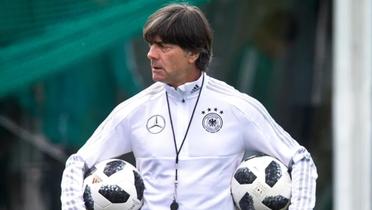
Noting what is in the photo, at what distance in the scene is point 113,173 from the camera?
5094mm

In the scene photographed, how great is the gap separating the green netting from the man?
2712 millimetres

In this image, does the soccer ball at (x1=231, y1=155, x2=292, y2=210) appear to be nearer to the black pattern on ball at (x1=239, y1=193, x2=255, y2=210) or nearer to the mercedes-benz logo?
the black pattern on ball at (x1=239, y1=193, x2=255, y2=210)

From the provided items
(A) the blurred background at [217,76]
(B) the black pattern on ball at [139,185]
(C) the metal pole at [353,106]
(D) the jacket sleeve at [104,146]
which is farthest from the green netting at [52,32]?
(B) the black pattern on ball at [139,185]

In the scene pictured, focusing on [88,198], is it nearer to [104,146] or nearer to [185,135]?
[104,146]

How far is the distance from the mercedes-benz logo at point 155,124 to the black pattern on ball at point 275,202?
462 mm

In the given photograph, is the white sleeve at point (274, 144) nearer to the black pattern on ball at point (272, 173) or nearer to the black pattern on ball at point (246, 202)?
the black pattern on ball at point (272, 173)

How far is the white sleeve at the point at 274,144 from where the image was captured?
198 inches

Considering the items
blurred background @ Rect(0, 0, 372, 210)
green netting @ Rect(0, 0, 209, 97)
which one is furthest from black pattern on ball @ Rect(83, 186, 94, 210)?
blurred background @ Rect(0, 0, 372, 210)

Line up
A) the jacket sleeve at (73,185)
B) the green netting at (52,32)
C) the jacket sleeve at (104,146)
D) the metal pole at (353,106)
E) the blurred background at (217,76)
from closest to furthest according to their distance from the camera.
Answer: the jacket sleeve at (73,185), the jacket sleeve at (104,146), the green netting at (52,32), the blurred background at (217,76), the metal pole at (353,106)

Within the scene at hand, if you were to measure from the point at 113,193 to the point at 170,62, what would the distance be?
0.51 m

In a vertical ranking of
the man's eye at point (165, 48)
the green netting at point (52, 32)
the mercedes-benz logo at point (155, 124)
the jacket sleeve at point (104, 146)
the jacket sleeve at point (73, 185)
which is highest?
the man's eye at point (165, 48)

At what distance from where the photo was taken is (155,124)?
5.08m

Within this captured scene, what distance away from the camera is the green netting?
792cm

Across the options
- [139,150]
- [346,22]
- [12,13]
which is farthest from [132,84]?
[139,150]
